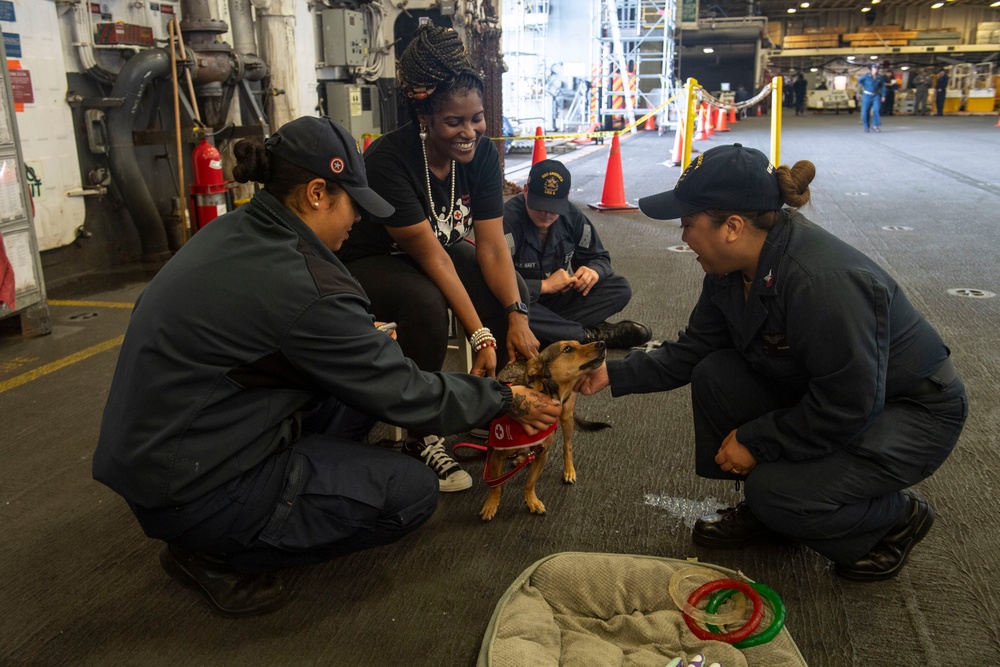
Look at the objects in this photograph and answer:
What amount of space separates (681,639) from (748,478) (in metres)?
0.55

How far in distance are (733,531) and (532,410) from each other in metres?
0.82

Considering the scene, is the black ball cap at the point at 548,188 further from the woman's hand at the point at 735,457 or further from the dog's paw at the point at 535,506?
the woman's hand at the point at 735,457

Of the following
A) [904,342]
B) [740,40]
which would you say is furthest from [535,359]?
[740,40]

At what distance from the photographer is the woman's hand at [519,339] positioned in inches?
127

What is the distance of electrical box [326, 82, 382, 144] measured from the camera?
957cm

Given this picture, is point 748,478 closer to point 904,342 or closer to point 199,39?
point 904,342

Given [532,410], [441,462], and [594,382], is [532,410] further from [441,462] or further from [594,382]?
[441,462]

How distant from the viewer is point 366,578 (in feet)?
8.25

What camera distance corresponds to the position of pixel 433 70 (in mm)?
2887

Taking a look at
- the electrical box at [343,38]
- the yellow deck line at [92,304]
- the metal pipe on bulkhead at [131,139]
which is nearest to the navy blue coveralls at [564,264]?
the yellow deck line at [92,304]

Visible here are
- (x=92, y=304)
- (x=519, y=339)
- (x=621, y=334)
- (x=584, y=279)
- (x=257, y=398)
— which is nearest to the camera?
(x=257, y=398)

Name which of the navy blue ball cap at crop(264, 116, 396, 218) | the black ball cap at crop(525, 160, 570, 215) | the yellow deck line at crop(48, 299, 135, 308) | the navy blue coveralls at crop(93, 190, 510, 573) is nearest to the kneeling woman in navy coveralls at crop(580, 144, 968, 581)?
the navy blue coveralls at crop(93, 190, 510, 573)

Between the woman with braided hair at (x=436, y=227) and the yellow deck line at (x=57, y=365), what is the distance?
1980 millimetres

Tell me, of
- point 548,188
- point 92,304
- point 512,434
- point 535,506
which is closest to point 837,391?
point 512,434
